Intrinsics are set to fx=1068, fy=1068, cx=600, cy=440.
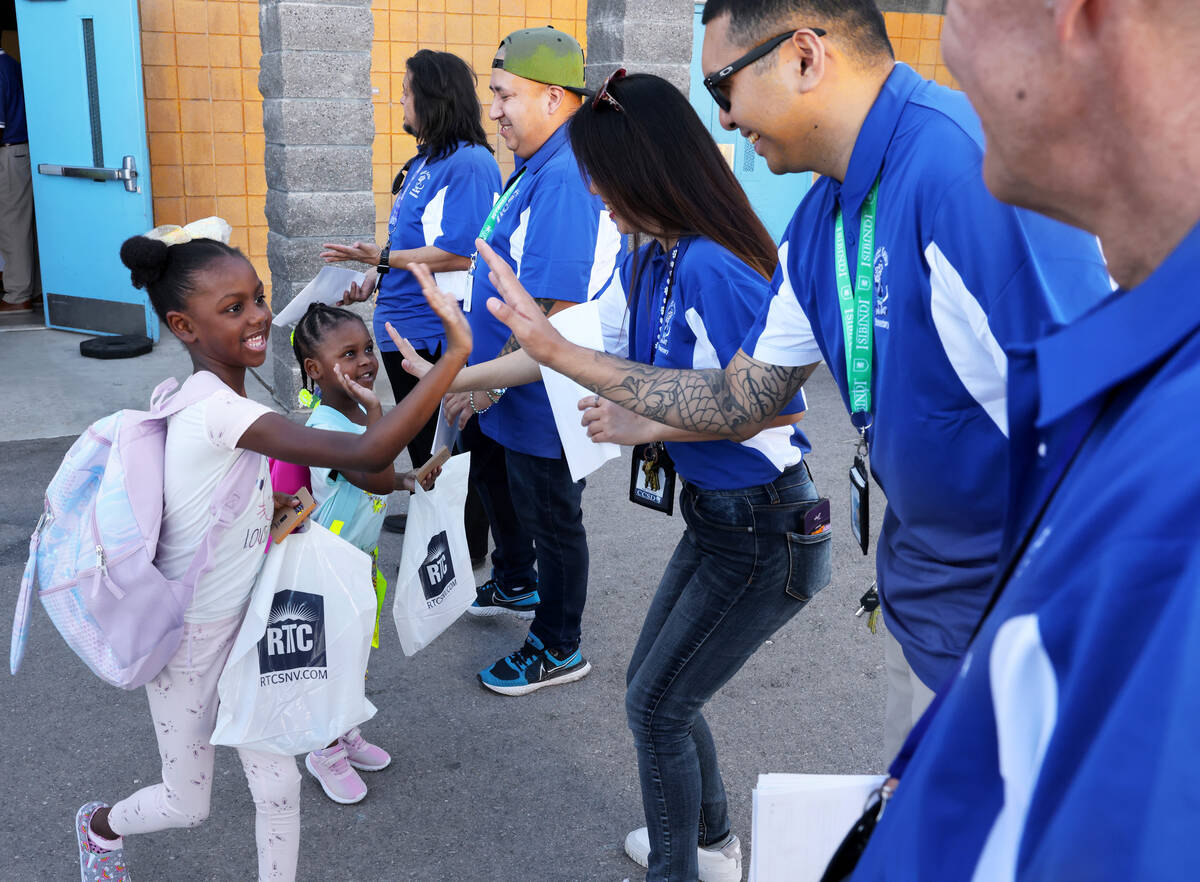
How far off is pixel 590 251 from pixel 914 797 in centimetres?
284

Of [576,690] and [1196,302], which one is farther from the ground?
[1196,302]

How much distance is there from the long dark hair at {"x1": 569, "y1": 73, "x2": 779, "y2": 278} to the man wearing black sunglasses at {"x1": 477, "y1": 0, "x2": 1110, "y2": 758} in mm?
400

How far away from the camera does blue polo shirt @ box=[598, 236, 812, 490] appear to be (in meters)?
2.44

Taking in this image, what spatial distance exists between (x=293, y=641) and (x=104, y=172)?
6.29 metres

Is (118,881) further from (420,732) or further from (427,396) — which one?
(427,396)

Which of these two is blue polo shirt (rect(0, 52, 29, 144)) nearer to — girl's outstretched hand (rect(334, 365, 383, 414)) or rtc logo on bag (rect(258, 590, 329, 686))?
girl's outstretched hand (rect(334, 365, 383, 414))

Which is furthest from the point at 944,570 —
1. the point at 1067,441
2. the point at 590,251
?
the point at 590,251

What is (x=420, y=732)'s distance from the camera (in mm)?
3553

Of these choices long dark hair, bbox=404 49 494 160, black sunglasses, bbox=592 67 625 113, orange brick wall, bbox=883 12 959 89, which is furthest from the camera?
orange brick wall, bbox=883 12 959 89

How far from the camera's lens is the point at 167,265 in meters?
2.48

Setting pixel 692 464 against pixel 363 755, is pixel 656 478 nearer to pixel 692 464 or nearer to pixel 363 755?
pixel 692 464

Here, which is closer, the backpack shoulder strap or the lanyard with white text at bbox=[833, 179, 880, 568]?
the lanyard with white text at bbox=[833, 179, 880, 568]

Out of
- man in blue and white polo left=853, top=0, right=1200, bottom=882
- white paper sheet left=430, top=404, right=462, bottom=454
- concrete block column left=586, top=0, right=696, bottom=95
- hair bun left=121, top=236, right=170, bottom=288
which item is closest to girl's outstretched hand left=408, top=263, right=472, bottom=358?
hair bun left=121, top=236, right=170, bottom=288

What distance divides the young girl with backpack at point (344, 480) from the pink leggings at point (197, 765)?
20.5 inches
